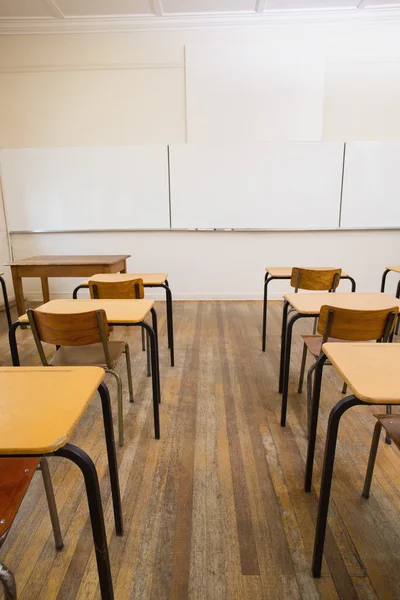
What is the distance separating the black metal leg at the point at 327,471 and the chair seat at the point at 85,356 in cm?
107

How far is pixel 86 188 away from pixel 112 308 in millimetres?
3129

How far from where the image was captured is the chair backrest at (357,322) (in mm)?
1485

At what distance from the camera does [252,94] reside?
4105mm

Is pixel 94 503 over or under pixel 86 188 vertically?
under

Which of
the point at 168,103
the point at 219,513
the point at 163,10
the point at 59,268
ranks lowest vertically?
the point at 219,513

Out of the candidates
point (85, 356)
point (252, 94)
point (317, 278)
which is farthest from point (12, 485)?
point (252, 94)

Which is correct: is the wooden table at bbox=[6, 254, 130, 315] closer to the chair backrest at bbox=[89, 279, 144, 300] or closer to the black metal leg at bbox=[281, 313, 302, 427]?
the chair backrest at bbox=[89, 279, 144, 300]

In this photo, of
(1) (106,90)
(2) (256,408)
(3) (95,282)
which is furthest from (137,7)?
(2) (256,408)

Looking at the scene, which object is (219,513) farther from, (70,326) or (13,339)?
(13,339)

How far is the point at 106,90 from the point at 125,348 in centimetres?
363

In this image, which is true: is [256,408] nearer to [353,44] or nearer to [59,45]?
[353,44]

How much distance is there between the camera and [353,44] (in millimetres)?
4008

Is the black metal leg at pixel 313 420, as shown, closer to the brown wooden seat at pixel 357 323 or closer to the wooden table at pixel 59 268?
the brown wooden seat at pixel 357 323

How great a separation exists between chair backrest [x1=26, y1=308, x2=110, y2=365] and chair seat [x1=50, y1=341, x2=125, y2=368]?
0.24 meters
